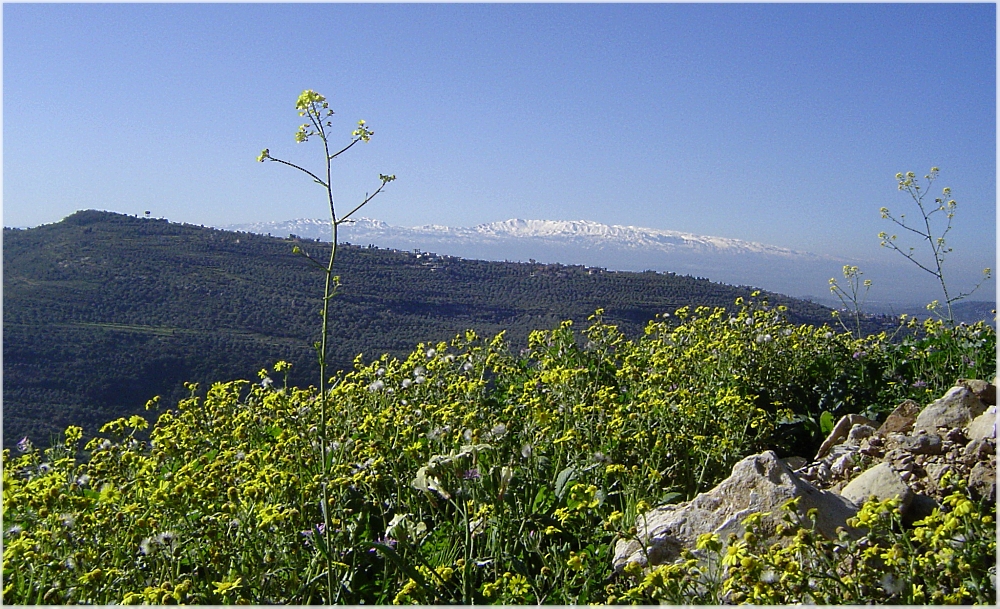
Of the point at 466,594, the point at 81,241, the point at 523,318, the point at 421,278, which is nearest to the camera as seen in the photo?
the point at 466,594

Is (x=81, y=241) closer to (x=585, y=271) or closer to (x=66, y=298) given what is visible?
(x=66, y=298)

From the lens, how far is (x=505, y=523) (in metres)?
3.15

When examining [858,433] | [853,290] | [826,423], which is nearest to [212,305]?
[853,290]

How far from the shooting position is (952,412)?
3.94 metres

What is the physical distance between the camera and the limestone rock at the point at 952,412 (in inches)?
154

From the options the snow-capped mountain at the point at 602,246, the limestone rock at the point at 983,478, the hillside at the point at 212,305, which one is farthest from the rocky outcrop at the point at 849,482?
the snow-capped mountain at the point at 602,246

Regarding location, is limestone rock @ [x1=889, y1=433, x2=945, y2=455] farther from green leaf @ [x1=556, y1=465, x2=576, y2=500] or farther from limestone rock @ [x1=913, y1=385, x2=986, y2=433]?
green leaf @ [x1=556, y1=465, x2=576, y2=500]

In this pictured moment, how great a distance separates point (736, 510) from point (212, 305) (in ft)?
126

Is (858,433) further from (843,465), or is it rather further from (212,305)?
(212,305)

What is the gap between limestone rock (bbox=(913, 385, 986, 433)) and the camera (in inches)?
154

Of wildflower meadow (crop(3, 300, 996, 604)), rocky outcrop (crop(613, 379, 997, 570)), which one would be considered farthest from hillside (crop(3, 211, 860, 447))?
rocky outcrop (crop(613, 379, 997, 570))

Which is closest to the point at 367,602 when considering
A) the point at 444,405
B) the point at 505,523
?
the point at 505,523

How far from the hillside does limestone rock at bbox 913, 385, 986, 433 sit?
36.5 feet

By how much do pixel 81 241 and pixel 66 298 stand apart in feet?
48.4
